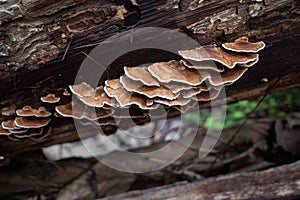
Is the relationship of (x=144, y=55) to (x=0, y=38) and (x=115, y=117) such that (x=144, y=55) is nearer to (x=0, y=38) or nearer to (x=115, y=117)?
(x=115, y=117)

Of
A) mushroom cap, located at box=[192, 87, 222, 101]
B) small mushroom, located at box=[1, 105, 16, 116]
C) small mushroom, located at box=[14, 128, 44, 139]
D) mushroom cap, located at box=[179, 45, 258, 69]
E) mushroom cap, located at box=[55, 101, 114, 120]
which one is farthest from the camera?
small mushroom, located at box=[14, 128, 44, 139]

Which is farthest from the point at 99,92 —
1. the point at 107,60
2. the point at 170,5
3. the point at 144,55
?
the point at 170,5

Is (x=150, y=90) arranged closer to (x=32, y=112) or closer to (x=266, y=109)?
(x=32, y=112)

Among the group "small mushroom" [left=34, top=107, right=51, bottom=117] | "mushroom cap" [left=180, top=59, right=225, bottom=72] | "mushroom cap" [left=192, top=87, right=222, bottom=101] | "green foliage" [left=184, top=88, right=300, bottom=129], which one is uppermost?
"small mushroom" [left=34, top=107, right=51, bottom=117]

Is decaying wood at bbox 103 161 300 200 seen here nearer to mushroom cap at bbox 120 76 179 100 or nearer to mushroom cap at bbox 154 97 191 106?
mushroom cap at bbox 154 97 191 106

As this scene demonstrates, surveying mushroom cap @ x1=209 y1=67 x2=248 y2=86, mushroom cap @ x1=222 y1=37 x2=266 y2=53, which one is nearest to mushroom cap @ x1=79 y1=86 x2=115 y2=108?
mushroom cap @ x1=209 y1=67 x2=248 y2=86

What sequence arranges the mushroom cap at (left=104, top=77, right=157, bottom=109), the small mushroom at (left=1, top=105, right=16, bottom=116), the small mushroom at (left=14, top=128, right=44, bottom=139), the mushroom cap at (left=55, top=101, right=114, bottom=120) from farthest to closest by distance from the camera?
the small mushroom at (left=14, top=128, right=44, bottom=139) → the small mushroom at (left=1, top=105, right=16, bottom=116) → the mushroom cap at (left=55, top=101, right=114, bottom=120) → the mushroom cap at (left=104, top=77, right=157, bottom=109)

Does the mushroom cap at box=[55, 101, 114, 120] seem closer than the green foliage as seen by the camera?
Yes

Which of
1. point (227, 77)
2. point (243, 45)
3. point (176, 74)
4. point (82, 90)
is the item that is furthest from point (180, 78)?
point (82, 90)
